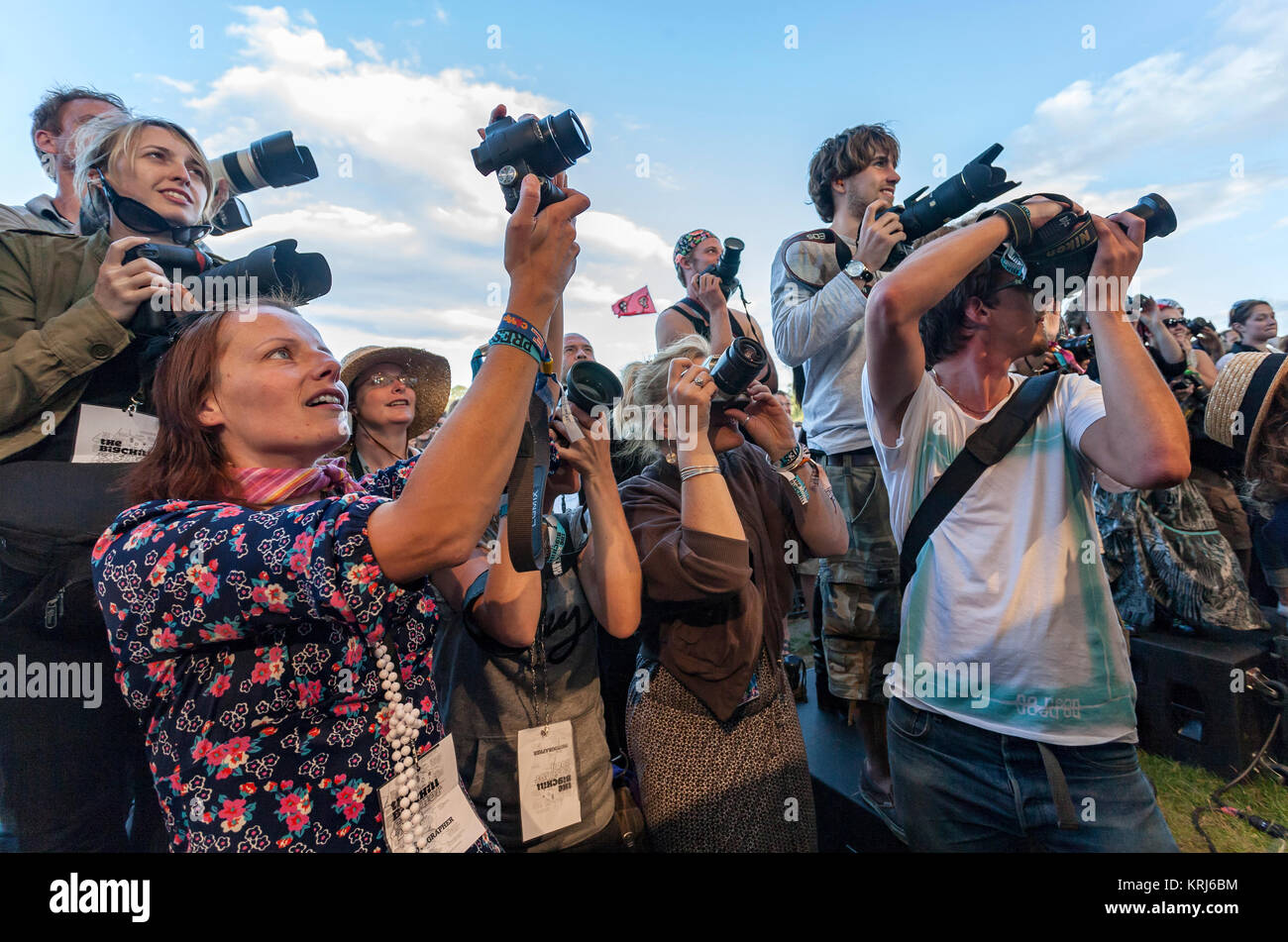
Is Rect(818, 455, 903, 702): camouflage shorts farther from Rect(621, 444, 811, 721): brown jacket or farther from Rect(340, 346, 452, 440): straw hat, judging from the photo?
Rect(340, 346, 452, 440): straw hat

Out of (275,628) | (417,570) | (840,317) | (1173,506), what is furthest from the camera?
(1173,506)

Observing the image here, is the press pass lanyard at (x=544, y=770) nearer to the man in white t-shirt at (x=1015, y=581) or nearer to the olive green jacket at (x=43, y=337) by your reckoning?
the man in white t-shirt at (x=1015, y=581)

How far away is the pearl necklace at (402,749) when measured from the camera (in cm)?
100

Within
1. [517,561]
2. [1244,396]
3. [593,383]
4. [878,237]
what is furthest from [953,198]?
[517,561]

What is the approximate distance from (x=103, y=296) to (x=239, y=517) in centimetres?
90

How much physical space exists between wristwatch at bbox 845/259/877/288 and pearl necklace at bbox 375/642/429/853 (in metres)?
1.86

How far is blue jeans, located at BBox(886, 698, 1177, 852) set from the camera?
3.92 ft

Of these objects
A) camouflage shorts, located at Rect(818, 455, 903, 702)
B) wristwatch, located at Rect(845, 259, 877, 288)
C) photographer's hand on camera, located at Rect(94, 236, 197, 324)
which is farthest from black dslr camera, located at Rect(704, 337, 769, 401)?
photographer's hand on camera, located at Rect(94, 236, 197, 324)

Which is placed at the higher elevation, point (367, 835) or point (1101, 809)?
point (367, 835)
